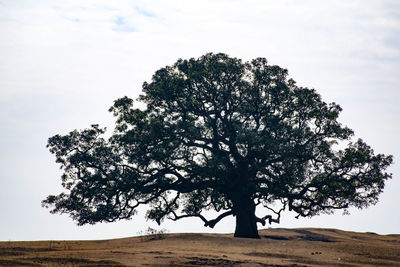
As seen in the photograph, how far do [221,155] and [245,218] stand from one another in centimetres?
456

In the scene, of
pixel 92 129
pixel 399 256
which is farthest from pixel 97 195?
pixel 399 256

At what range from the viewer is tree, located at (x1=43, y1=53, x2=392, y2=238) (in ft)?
114

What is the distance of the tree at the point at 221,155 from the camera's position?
114 ft

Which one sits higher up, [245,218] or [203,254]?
[245,218]

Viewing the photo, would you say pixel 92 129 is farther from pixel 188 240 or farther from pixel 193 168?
pixel 188 240

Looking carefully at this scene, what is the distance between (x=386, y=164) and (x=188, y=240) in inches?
585

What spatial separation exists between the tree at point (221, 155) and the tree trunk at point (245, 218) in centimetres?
7

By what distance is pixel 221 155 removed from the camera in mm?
35219

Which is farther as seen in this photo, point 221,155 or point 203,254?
point 221,155

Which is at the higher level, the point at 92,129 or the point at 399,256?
the point at 92,129

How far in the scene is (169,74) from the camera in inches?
1444

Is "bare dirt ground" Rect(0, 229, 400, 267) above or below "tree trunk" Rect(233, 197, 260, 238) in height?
below

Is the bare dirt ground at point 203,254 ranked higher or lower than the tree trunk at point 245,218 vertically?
lower

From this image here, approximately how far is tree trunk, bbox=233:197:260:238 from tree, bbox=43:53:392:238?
7 centimetres
